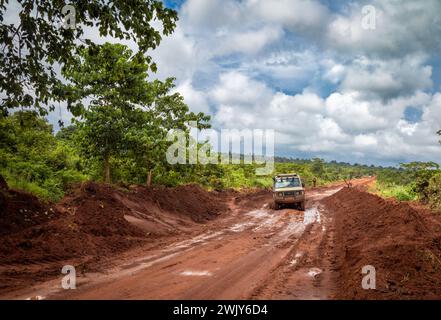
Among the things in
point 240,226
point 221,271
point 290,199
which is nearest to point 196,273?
point 221,271

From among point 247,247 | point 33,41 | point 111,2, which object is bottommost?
point 247,247

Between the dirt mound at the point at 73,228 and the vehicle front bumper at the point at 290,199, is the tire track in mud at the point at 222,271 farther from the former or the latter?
the vehicle front bumper at the point at 290,199

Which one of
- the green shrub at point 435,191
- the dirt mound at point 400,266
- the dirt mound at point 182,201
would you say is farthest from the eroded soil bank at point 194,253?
the green shrub at point 435,191

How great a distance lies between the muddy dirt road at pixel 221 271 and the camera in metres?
7.05

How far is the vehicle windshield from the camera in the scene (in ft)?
82.8

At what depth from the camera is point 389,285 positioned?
668 cm

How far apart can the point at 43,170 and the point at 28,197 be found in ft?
11.7

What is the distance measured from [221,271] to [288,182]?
17.2 m

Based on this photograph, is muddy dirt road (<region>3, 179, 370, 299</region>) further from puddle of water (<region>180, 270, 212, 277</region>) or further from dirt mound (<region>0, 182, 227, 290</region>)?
dirt mound (<region>0, 182, 227, 290</region>)

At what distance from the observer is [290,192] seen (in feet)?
81.2
